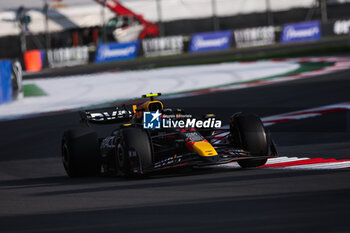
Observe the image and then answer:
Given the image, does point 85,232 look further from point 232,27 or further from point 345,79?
point 232,27

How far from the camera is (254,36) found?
39.9m

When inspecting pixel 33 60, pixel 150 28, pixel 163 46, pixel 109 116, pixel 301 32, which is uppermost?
pixel 150 28

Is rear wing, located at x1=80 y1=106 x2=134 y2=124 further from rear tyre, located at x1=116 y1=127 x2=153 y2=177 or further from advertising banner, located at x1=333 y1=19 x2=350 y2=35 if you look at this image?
advertising banner, located at x1=333 y1=19 x2=350 y2=35

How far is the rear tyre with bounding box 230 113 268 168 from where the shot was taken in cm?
851

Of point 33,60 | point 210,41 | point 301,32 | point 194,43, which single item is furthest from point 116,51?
point 301,32

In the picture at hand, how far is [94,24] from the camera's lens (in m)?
42.1

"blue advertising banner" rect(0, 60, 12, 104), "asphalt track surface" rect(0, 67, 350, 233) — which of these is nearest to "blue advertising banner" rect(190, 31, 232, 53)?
"blue advertising banner" rect(0, 60, 12, 104)

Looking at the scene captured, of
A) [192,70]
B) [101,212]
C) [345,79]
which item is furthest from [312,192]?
[192,70]

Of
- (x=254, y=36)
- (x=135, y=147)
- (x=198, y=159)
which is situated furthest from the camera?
(x=254, y=36)

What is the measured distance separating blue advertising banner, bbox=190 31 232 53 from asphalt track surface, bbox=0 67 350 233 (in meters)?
27.6

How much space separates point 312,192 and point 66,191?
8.98ft

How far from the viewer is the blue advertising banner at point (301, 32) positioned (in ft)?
129

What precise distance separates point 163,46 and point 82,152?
3056 cm

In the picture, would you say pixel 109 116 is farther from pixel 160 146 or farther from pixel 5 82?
pixel 5 82
